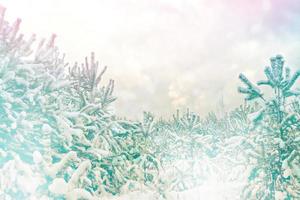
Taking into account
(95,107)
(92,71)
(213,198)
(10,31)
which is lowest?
(213,198)

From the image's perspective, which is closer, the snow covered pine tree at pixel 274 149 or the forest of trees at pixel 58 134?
the forest of trees at pixel 58 134

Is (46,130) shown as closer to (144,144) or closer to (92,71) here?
(92,71)

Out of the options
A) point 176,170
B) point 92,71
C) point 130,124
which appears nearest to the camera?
point 92,71

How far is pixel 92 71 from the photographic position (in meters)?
14.2

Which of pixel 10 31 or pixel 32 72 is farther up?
pixel 10 31

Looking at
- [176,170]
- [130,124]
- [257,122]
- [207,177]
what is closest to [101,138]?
[130,124]

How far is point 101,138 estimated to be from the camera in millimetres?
13109

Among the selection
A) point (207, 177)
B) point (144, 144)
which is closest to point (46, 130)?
point (144, 144)

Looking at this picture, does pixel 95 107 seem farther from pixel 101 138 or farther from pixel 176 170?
pixel 176 170

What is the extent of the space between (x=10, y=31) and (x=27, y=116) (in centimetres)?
216

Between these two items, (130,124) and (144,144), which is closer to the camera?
(130,124)

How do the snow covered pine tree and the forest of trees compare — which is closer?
the forest of trees

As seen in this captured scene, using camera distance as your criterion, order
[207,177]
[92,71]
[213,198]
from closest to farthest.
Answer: [92,71]
[213,198]
[207,177]

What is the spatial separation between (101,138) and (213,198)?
280 inches
